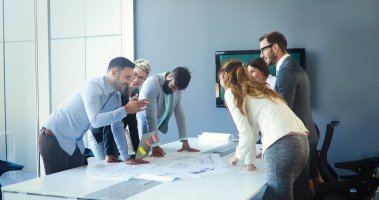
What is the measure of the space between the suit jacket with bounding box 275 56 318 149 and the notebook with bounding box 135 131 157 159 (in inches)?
35.5

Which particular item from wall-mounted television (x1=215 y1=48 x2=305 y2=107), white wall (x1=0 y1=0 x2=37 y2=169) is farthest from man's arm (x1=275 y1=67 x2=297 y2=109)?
white wall (x1=0 y1=0 x2=37 y2=169)

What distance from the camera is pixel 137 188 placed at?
82.0 inches

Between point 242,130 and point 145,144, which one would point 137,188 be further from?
point 145,144

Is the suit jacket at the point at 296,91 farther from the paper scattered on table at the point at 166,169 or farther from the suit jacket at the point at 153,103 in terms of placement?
the suit jacket at the point at 153,103

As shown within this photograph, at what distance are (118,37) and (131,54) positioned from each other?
0.90 ft

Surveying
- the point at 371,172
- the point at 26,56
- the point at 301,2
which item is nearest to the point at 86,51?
the point at 26,56

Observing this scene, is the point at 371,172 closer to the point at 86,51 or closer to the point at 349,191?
the point at 349,191

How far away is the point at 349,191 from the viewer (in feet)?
9.50

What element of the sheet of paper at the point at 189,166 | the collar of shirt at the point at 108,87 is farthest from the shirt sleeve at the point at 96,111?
the sheet of paper at the point at 189,166

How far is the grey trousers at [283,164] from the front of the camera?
2.07m

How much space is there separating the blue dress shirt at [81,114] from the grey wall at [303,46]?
227 centimetres

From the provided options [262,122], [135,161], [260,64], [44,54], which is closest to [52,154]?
[135,161]

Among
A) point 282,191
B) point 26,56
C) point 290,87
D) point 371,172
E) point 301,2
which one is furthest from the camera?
point 26,56

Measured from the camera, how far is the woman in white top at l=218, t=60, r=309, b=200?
2.08m
